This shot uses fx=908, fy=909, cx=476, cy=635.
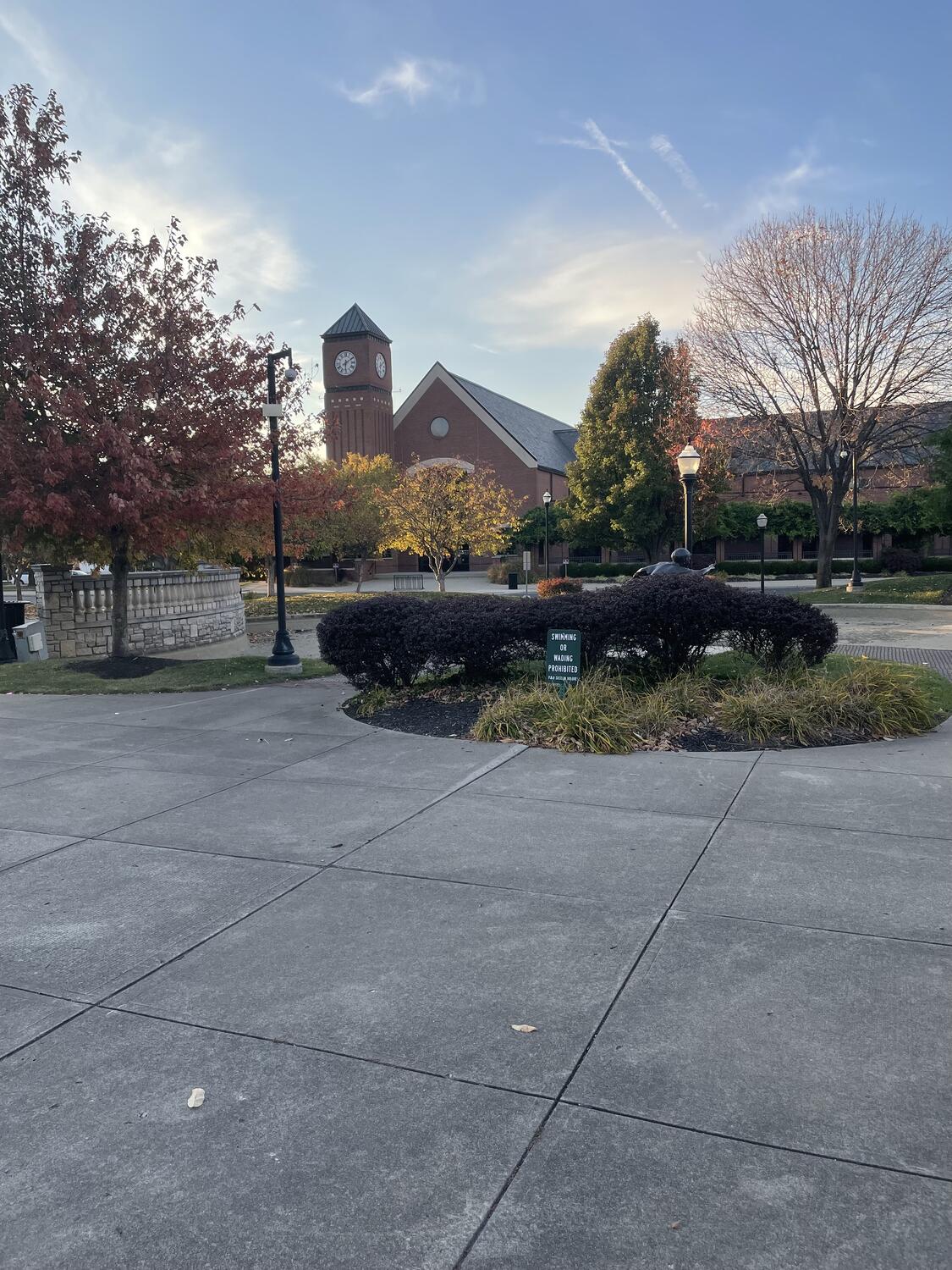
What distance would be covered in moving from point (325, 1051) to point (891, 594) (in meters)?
27.3

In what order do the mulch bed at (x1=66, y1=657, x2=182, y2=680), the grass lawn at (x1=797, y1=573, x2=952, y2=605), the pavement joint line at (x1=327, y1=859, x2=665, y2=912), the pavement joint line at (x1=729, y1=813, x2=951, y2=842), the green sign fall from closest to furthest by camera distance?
the pavement joint line at (x1=327, y1=859, x2=665, y2=912), the pavement joint line at (x1=729, y1=813, x2=951, y2=842), the green sign, the mulch bed at (x1=66, y1=657, x2=182, y2=680), the grass lawn at (x1=797, y1=573, x2=952, y2=605)

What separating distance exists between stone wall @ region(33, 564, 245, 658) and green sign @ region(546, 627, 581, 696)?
10026 mm

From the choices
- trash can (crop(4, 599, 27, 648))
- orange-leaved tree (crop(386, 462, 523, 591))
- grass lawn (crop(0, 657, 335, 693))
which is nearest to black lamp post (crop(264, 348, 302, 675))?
grass lawn (crop(0, 657, 335, 693))

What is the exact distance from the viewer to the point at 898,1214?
8.02ft

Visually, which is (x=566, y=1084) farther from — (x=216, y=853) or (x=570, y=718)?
(x=570, y=718)

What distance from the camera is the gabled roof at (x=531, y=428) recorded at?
55.8 metres

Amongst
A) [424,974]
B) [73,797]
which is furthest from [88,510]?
[424,974]

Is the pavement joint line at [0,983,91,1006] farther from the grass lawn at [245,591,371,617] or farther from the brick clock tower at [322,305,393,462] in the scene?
the brick clock tower at [322,305,393,462]

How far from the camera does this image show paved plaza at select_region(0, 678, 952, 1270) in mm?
2459

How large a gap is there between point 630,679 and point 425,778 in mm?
3474

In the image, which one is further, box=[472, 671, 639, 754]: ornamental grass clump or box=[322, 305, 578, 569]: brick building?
box=[322, 305, 578, 569]: brick building

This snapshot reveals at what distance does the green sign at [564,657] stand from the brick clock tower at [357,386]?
48520 millimetres

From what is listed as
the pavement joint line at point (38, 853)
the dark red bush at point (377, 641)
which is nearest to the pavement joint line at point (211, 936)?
the pavement joint line at point (38, 853)

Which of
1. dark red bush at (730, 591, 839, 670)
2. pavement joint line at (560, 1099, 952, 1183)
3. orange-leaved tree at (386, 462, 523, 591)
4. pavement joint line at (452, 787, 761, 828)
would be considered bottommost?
pavement joint line at (560, 1099, 952, 1183)
